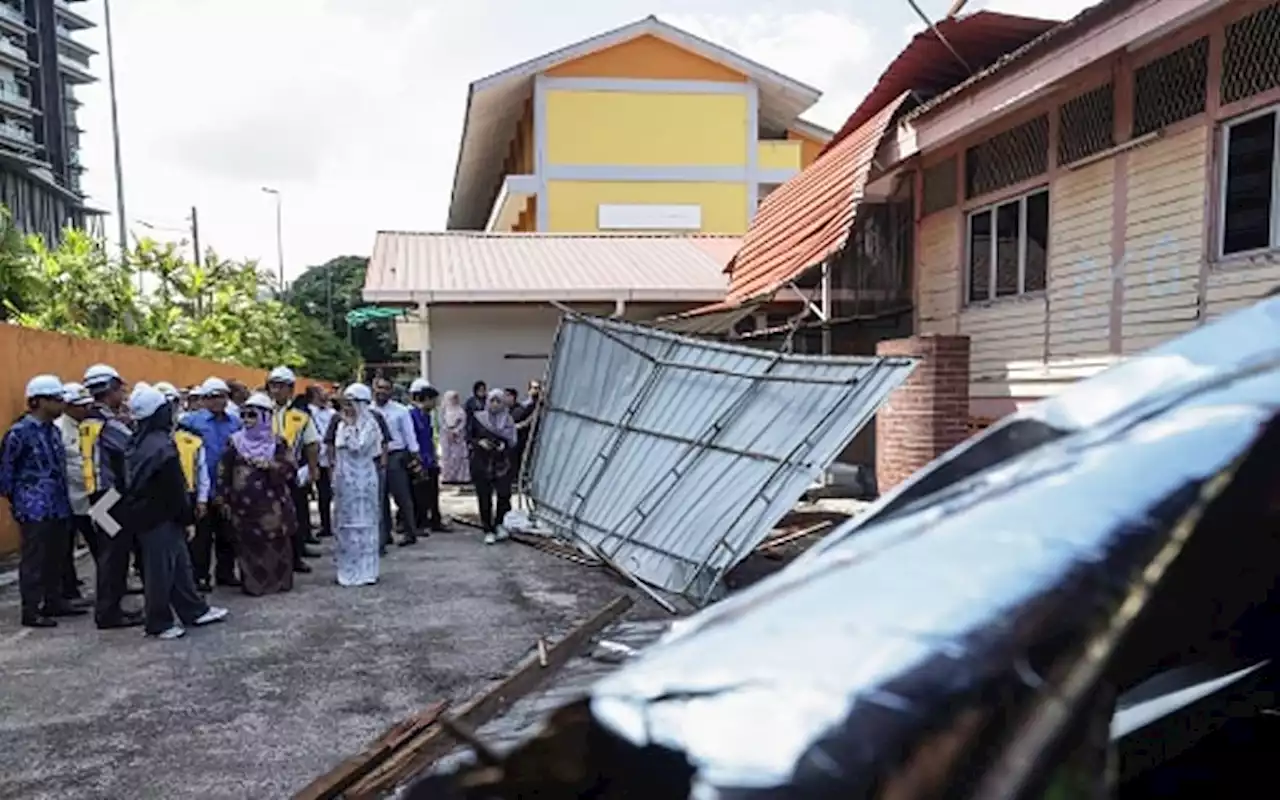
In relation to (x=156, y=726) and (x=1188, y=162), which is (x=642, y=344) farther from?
(x=156, y=726)

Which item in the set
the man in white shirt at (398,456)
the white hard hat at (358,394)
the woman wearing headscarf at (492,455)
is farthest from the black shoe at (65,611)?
the woman wearing headscarf at (492,455)

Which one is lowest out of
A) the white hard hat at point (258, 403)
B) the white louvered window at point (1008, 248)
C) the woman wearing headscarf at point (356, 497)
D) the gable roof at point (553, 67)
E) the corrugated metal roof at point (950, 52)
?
the woman wearing headscarf at point (356, 497)

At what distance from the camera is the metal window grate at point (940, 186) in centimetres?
855

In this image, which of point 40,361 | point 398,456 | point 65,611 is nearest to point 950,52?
point 398,456

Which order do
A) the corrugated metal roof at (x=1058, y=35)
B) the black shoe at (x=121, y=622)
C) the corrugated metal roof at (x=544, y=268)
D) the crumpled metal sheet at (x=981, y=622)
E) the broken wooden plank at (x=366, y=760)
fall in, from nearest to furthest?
the crumpled metal sheet at (x=981, y=622) → the broken wooden plank at (x=366, y=760) → the corrugated metal roof at (x=1058, y=35) → the black shoe at (x=121, y=622) → the corrugated metal roof at (x=544, y=268)

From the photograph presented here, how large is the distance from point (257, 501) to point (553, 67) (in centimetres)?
1569

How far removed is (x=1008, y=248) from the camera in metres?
7.89

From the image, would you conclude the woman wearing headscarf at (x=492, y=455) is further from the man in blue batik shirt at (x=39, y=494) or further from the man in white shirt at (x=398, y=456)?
the man in blue batik shirt at (x=39, y=494)

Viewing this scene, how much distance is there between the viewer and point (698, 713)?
2.48 feet

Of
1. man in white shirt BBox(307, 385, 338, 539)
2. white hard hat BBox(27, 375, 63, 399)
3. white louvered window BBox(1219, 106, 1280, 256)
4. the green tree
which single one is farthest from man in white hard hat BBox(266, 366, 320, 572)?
the green tree

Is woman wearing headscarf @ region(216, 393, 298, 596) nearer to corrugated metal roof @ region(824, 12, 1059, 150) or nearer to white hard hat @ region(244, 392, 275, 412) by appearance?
white hard hat @ region(244, 392, 275, 412)

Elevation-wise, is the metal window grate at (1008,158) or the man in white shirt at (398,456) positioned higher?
the metal window grate at (1008,158)

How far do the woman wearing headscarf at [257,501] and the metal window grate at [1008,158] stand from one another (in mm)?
6513

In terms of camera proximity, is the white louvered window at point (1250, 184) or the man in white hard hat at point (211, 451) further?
the man in white hard hat at point (211, 451)
